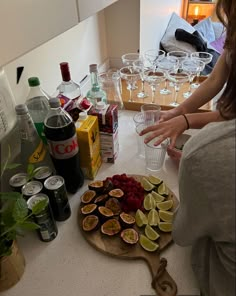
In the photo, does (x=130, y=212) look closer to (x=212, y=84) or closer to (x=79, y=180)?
(x=79, y=180)

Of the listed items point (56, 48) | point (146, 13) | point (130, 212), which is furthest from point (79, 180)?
point (146, 13)

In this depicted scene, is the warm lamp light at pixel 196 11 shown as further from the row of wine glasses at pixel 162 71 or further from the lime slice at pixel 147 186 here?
the lime slice at pixel 147 186

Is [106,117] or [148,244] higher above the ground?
[106,117]

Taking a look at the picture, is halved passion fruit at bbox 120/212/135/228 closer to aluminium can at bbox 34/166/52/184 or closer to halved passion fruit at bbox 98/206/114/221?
halved passion fruit at bbox 98/206/114/221

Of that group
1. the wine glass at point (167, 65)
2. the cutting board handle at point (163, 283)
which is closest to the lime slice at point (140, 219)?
the cutting board handle at point (163, 283)

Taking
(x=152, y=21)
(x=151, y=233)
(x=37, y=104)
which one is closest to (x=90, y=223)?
(x=151, y=233)

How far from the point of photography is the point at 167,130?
88cm

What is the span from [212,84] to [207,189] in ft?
2.30

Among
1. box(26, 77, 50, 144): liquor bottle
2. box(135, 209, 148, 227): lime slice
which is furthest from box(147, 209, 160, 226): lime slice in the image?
box(26, 77, 50, 144): liquor bottle

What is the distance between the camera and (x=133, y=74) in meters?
1.30

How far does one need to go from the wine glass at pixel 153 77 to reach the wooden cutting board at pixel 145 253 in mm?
746

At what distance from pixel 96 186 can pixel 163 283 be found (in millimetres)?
319

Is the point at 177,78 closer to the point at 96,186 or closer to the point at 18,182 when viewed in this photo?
the point at 96,186

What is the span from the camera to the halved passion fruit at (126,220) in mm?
719
